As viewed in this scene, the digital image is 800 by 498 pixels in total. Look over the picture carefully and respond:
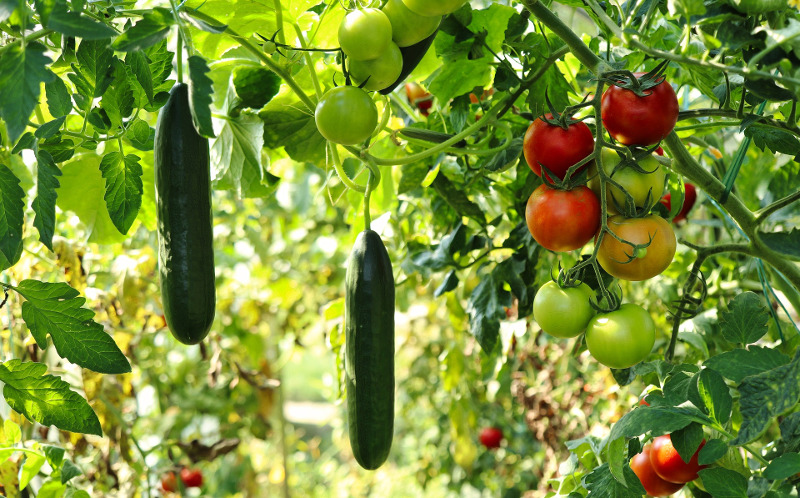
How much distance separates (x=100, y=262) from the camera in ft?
5.37

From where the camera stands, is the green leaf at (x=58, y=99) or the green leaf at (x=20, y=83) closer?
the green leaf at (x=20, y=83)

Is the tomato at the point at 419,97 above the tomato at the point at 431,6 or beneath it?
beneath

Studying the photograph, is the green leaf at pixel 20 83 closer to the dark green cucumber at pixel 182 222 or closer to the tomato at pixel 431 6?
the dark green cucumber at pixel 182 222

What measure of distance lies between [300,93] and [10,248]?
339 mm

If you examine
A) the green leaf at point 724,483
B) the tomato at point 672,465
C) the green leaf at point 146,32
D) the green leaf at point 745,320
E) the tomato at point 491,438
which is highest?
the green leaf at point 146,32

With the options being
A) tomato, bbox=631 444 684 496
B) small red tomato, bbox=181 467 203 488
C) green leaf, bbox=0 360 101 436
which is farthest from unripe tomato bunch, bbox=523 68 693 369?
small red tomato, bbox=181 467 203 488

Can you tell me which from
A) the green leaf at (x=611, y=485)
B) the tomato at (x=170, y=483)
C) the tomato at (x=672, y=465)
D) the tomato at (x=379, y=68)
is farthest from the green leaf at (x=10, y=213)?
the tomato at (x=170, y=483)

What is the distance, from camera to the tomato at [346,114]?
675 millimetres

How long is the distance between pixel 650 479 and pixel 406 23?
0.65m

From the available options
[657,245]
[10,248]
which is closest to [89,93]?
[10,248]

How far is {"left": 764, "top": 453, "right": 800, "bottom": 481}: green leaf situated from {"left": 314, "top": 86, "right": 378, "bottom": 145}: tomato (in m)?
0.49

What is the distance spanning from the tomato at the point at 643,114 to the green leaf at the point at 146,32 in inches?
16.6

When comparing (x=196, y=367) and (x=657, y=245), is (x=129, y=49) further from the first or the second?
(x=196, y=367)

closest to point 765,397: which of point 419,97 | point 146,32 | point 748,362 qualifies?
point 748,362
